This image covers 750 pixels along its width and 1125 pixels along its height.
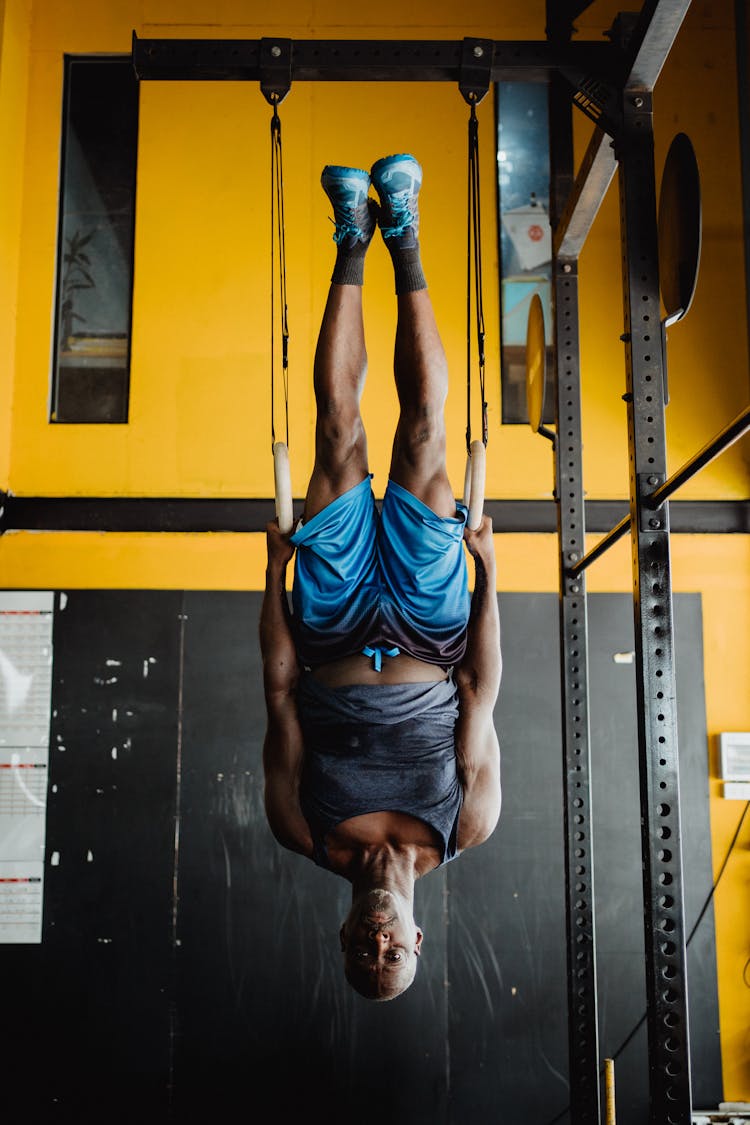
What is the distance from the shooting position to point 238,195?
5.27 metres

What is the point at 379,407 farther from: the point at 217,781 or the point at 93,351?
the point at 217,781

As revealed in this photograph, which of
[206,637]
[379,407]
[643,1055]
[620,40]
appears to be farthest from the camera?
[379,407]

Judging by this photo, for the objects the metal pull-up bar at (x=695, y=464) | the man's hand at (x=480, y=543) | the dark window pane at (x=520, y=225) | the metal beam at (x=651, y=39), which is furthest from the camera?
the dark window pane at (x=520, y=225)

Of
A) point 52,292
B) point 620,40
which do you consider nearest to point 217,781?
point 52,292

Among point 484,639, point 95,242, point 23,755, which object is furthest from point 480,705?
point 95,242

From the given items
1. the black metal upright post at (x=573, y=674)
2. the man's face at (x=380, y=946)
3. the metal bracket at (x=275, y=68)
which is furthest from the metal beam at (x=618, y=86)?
the man's face at (x=380, y=946)

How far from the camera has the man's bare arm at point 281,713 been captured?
2.82m

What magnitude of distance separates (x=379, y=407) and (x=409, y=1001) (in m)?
2.88

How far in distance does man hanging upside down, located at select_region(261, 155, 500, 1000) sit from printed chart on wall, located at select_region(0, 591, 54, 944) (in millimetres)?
2249

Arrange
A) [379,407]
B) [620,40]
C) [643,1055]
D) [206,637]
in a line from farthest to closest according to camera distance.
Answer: [379,407] → [206,637] → [643,1055] → [620,40]

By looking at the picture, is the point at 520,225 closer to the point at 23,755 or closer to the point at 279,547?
the point at 279,547

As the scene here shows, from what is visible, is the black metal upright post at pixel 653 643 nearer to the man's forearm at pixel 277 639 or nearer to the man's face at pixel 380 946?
the man's face at pixel 380 946

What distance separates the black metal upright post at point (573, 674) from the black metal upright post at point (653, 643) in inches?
28.1

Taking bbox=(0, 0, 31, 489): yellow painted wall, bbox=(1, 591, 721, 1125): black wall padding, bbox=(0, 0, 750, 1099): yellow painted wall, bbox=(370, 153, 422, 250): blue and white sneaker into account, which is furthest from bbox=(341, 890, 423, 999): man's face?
bbox=(0, 0, 31, 489): yellow painted wall
